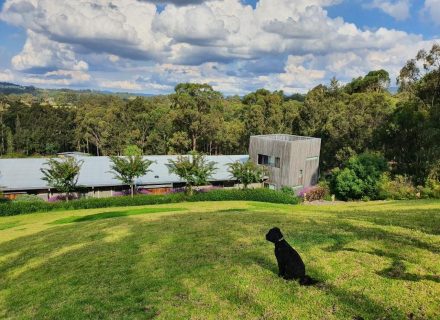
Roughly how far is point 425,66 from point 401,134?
316 inches

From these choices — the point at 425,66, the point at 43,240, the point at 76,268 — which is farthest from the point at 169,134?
the point at 76,268

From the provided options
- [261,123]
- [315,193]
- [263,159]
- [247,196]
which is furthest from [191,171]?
[261,123]

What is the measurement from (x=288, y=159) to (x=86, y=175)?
21.6 m

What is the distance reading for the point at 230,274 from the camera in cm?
831

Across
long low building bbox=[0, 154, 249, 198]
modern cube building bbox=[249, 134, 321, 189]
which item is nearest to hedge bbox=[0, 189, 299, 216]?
long low building bbox=[0, 154, 249, 198]

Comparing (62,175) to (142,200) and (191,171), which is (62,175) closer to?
(142,200)

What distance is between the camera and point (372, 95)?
5266 cm

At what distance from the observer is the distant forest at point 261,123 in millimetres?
41125

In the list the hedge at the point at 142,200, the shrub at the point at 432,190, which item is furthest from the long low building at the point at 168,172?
the shrub at the point at 432,190

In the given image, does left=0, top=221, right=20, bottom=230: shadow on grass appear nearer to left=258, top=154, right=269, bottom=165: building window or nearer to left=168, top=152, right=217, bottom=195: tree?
left=168, top=152, right=217, bottom=195: tree

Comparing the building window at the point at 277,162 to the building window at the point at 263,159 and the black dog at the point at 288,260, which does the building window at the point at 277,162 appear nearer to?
the building window at the point at 263,159

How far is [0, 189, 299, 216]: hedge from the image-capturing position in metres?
28.2

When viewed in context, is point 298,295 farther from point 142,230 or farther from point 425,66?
point 425,66

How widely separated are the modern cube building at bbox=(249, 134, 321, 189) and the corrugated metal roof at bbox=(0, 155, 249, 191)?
4.94 meters
